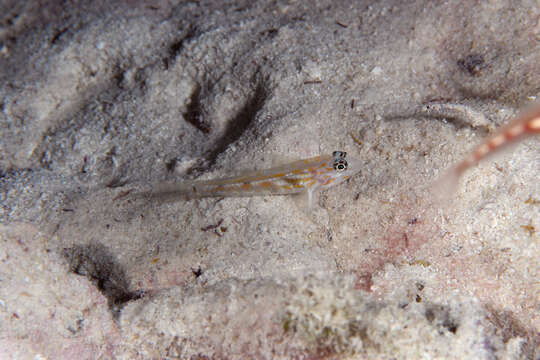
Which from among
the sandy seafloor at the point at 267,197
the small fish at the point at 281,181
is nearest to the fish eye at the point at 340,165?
the small fish at the point at 281,181

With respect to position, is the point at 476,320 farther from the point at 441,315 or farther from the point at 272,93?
the point at 272,93

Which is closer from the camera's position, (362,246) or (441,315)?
(441,315)

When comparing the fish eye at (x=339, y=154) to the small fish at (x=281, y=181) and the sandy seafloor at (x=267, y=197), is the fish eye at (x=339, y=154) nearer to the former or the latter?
the small fish at (x=281, y=181)

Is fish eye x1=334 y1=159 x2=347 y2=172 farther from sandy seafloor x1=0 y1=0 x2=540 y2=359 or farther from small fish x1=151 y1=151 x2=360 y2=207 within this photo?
sandy seafloor x1=0 y1=0 x2=540 y2=359

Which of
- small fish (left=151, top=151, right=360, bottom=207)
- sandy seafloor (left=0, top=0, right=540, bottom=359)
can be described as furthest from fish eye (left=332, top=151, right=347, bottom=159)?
sandy seafloor (left=0, top=0, right=540, bottom=359)

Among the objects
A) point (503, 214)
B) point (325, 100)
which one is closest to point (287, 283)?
point (503, 214)

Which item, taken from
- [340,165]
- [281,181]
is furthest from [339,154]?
[281,181]
